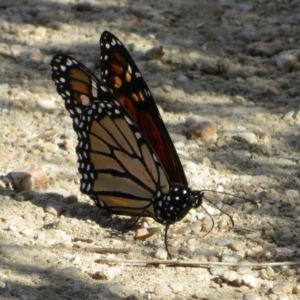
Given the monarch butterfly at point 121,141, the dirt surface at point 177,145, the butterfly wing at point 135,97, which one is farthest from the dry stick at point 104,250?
the butterfly wing at point 135,97

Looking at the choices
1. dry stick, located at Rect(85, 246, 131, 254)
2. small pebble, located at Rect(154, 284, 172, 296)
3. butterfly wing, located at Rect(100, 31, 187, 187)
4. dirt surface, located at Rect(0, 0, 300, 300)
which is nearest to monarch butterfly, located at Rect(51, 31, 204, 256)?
butterfly wing, located at Rect(100, 31, 187, 187)

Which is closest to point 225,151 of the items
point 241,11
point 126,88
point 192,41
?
point 126,88

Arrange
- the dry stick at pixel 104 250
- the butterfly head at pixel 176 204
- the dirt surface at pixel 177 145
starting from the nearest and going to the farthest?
the dirt surface at pixel 177 145, the dry stick at pixel 104 250, the butterfly head at pixel 176 204

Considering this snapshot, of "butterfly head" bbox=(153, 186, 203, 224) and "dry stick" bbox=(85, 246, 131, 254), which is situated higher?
"butterfly head" bbox=(153, 186, 203, 224)

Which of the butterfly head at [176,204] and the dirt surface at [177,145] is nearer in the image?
the dirt surface at [177,145]

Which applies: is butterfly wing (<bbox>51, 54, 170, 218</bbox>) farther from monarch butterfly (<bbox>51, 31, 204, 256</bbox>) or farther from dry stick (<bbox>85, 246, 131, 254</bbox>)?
dry stick (<bbox>85, 246, 131, 254</bbox>)

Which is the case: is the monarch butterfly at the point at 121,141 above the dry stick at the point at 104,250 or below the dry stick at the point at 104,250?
above

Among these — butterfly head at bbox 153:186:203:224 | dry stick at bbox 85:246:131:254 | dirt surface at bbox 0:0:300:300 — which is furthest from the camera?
butterfly head at bbox 153:186:203:224

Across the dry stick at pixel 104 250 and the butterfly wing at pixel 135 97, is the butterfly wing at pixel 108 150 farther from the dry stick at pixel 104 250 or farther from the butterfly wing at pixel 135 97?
the dry stick at pixel 104 250
